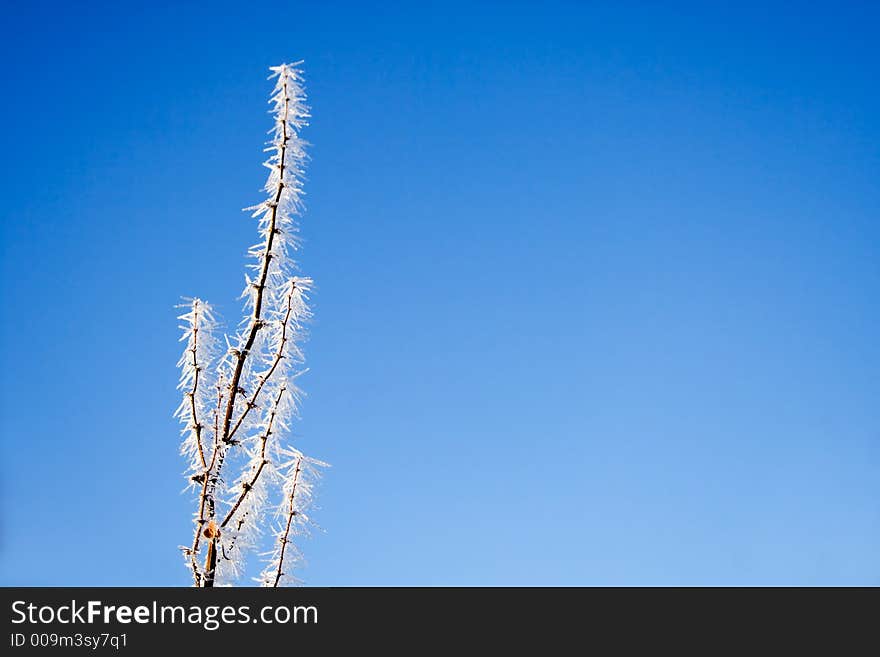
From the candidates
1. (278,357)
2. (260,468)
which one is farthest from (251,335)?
(260,468)

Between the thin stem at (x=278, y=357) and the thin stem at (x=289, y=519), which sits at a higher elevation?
the thin stem at (x=278, y=357)

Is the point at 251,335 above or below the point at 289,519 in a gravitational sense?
above

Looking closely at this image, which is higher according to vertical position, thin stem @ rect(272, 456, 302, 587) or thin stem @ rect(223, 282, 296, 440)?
thin stem @ rect(223, 282, 296, 440)

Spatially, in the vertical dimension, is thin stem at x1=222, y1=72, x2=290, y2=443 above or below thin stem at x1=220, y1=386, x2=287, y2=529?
above

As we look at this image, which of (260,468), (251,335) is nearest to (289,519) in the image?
(260,468)

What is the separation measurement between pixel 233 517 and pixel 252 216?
183 centimetres

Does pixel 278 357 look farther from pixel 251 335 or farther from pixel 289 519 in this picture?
pixel 289 519

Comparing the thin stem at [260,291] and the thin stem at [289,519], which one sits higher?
the thin stem at [260,291]

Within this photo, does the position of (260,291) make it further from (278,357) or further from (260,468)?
(260,468)

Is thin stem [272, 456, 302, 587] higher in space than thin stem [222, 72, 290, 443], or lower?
lower
